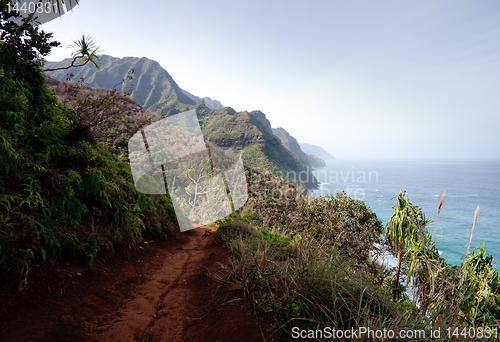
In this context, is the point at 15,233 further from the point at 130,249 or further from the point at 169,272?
the point at 169,272

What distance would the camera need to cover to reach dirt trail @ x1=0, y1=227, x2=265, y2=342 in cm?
214

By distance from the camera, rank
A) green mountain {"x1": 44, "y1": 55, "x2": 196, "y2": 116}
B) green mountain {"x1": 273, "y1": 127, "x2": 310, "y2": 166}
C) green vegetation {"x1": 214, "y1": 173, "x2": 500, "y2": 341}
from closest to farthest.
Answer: green vegetation {"x1": 214, "y1": 173, "x2": 500, "y2": 341}, green mountain {"x1": 44, "y1": 55, "x2": 196, "y2": 116}, green mountain {"x1": 273, "y1": 127, "x2": 310, "y2": 166}

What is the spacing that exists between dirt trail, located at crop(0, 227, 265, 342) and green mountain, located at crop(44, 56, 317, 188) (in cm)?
4554

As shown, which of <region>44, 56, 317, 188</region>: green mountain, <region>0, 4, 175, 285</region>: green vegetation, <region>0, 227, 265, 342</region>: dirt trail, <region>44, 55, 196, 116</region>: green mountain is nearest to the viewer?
<region>0, 227, 265, 342</region>: dirt trail

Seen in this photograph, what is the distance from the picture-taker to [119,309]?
288 cm

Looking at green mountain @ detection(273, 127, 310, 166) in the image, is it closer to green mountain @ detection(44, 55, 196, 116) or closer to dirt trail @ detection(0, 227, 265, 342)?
green mountain @ detection(44, 55, 196, 116)

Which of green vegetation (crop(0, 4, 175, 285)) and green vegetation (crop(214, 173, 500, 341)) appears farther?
green vegetation (crop(0, 4, 175, 285))

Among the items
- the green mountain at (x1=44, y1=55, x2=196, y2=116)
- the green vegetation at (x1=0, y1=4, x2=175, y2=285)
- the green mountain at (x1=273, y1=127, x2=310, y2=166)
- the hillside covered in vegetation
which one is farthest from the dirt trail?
the green mountain at (x1=273, y1=127, x2=310, y2=166)

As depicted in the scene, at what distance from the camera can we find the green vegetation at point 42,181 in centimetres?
269

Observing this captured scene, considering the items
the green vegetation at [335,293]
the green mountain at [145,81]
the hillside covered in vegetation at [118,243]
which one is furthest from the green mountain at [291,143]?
the green vegetation at [335,293]

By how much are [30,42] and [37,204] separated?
2.62 m

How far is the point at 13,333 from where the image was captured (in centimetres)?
189

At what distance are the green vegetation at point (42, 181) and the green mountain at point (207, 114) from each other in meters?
44.7

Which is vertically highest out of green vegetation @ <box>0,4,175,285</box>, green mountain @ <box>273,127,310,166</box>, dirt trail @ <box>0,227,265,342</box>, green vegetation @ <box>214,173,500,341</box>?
green mountain @ <box>273,127,310,166</box>
